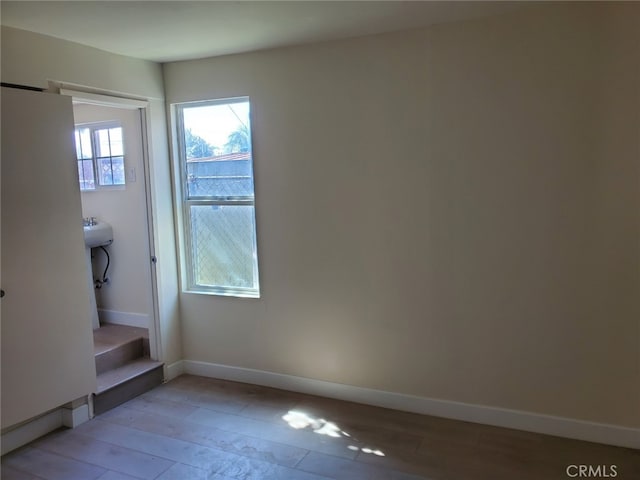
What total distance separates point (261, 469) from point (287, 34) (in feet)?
8.47

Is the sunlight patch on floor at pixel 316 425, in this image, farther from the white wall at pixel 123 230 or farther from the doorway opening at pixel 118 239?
the white wall at pixel 123 230

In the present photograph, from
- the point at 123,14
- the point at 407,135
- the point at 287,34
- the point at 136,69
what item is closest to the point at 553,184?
the point at 407,135

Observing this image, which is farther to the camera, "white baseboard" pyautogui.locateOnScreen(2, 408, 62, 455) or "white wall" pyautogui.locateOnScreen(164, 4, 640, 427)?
"white baseboard" pyautogui.locateOnScreen(2, 408, 62, 455)

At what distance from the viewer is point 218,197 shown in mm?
3713

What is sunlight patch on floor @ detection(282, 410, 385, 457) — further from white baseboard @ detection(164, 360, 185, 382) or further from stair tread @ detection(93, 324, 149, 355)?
stair tread @ detection(93, 324, 149, 355)

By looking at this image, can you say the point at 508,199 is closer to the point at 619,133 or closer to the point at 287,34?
the point at 619,133

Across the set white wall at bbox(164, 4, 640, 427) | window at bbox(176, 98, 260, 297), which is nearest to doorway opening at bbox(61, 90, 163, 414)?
window at bbox(176, 98, 260, 297)

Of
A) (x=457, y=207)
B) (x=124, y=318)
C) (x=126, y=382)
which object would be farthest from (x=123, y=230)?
(x=457, y=207)

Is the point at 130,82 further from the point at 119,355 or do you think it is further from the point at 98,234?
the point at 119,355

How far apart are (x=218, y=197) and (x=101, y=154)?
143 centimetres

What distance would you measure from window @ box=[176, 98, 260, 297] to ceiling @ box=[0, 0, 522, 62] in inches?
23.7

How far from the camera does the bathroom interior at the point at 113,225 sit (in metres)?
4.15

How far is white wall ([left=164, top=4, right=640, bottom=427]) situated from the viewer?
8.54ft

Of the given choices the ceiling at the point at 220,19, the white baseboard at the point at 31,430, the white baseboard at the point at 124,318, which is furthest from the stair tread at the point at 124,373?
the ceiling at the point at 220,19
